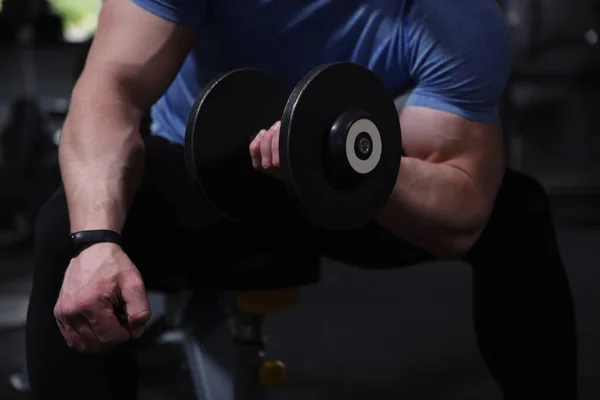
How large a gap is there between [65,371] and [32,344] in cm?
4

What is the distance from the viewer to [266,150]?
0.74m

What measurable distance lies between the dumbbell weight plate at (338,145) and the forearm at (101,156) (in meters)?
0.20

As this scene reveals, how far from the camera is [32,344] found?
81 cm

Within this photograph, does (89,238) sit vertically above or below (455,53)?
below

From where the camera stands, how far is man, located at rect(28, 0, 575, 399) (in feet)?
2.68

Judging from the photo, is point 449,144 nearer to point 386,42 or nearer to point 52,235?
point 386,42

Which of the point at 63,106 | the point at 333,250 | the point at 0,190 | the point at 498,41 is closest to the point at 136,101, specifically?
the point at 333,250

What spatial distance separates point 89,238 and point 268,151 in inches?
7.3

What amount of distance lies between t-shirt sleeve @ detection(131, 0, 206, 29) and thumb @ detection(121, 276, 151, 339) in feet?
0.98

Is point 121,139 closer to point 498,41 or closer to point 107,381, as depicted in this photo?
point 107,381

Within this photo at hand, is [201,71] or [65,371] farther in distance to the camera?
[201,71]

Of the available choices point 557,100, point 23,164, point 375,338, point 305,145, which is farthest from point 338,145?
point 557,100

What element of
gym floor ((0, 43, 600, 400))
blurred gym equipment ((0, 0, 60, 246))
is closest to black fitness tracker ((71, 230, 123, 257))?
gym floor ((0, 43, 600, 400))

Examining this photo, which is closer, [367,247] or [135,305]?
[135,305]
